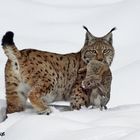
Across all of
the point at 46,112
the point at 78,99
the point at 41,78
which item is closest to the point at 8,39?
the point at 41,78

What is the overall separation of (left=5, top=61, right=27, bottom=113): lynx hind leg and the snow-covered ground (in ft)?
0.37

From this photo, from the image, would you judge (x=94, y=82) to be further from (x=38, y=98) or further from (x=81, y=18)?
(x=81, y=18)

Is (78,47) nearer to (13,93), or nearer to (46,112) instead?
(13,93)

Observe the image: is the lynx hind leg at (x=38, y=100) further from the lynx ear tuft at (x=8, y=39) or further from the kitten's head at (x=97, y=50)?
the kitten's head at (x=97, y=50)

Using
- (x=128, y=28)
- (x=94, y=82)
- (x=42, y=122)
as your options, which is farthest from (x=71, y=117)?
(x=128, y=28)

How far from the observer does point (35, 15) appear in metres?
19.3

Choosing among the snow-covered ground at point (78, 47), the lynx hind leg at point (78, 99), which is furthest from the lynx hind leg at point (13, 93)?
the lynx hind leg at point (78, 99)

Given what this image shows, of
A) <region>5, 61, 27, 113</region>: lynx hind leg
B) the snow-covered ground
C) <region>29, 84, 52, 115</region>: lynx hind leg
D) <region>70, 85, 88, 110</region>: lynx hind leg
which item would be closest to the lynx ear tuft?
<region>5, 61, 27, 113</region>: lynx hind leg

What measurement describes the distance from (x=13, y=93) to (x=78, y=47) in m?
7.35

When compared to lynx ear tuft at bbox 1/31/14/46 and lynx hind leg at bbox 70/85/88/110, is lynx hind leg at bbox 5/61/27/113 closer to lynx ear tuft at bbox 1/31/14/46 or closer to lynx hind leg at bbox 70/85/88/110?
lynx ear tuft at bbox 1/31/14/46

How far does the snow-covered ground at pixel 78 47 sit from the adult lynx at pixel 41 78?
0.56ft

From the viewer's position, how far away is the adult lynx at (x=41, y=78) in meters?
9.24

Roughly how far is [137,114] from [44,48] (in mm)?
8001

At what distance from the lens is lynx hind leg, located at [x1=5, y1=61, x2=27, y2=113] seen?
9344mm
